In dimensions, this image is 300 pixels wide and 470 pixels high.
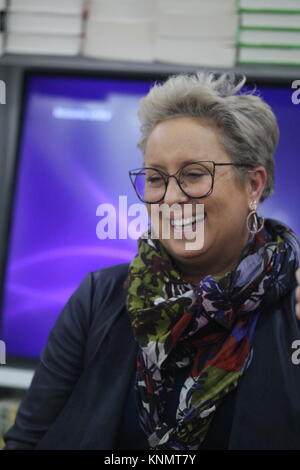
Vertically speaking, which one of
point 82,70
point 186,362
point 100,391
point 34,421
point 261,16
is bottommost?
point 34,421

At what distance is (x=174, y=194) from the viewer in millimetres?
1312

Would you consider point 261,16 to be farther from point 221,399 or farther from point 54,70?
point 221,399

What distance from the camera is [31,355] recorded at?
1.84 m

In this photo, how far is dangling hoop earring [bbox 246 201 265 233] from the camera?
54.3 inches

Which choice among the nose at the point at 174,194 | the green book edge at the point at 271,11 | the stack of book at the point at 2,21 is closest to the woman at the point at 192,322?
the nose at the point at 174,194

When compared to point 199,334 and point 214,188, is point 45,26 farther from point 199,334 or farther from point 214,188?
point 199,334

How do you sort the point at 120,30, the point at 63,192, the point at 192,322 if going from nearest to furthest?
the point at 192,322 < the point at 120,30 < the point at 63,192

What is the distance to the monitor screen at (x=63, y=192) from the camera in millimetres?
1843

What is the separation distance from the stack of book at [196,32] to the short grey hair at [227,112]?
1.13ft

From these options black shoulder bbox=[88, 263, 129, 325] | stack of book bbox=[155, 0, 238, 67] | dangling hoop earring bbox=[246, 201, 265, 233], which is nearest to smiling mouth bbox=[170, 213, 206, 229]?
dangling hoop earring bbox=[246, 201, 265, 233]

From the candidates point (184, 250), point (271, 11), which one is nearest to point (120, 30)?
point (271, 11)

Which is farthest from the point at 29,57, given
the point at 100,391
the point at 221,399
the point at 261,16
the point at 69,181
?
the point at 221,399

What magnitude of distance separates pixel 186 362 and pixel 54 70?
126cm

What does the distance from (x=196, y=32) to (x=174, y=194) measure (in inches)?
28.6
